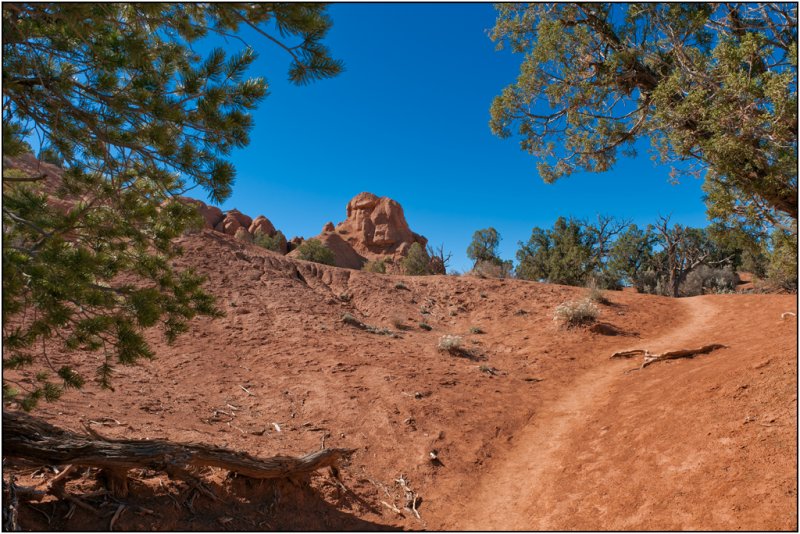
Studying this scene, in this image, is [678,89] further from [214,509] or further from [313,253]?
[313,253]

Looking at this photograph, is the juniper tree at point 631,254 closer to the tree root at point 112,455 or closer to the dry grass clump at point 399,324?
the dry grass clump at point 399,324

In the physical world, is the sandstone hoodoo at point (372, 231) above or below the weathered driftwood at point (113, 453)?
above

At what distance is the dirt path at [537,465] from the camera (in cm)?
563

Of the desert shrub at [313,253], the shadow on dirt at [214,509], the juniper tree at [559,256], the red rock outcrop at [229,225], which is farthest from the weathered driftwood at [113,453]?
the red rock outcrop at [229,225]

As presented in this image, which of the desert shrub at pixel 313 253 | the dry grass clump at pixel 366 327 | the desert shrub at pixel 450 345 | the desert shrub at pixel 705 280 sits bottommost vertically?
the desert shrub at pixel 450 345

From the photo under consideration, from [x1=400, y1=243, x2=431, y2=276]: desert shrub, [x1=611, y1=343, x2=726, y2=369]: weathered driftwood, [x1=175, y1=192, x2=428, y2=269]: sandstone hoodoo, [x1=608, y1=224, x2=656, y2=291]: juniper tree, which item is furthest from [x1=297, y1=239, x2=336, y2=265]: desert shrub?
[x1=611, y1=343, x2=726, y2=369]: weathered driftwood

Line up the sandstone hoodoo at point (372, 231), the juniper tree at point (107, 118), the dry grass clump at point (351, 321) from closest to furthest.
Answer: the juniper tree at point (107, 118), the dry grass clump at point (351, 321), the sandstone hoodoo at point (372, 231)

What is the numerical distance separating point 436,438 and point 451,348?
515 cm

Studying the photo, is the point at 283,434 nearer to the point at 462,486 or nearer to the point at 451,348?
the point at 462,486

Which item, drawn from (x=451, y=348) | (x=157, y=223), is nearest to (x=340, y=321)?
(x=451, y=348)

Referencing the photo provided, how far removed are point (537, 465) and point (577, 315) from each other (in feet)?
28.6

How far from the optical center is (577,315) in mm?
14656

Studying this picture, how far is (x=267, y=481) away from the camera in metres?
5.22

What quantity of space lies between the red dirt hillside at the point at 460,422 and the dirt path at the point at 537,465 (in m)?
0.04
